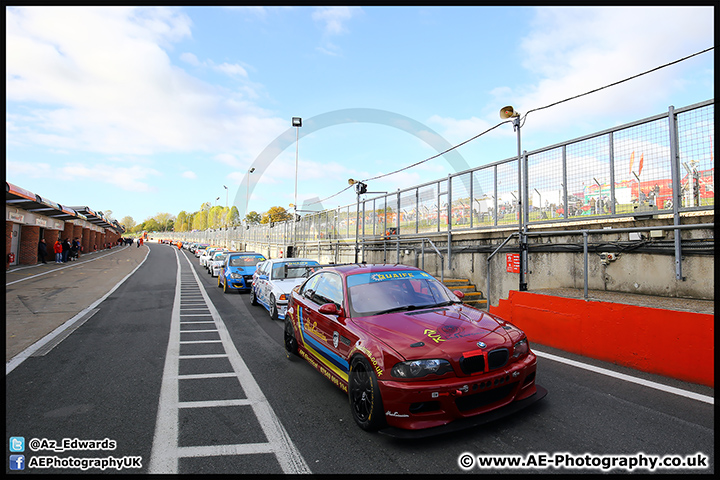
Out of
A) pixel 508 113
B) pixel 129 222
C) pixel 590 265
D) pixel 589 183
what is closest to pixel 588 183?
pixel 589 183

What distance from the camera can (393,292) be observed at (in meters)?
4.54

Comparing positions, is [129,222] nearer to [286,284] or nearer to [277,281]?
[277,281]

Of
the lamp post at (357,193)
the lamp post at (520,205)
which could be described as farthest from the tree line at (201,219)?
the lamp post at (520,205)

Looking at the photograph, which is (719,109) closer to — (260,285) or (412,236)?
(412,236)

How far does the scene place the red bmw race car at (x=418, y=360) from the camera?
307 centimetres

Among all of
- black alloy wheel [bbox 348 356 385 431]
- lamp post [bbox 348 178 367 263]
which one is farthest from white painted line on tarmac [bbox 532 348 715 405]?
lamp post [bbox 348 178 367 263]

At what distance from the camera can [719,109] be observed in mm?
5531

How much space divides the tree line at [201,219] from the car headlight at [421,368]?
291 feet

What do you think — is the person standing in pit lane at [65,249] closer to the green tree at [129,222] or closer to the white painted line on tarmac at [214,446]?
the white painted line on tarmac at [214,446]

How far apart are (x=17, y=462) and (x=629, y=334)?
6630 mm

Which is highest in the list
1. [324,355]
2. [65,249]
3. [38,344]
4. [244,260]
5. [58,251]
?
[65,249]

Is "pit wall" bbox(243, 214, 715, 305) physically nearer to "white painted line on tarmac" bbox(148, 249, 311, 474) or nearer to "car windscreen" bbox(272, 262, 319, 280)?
"car windscreen" bbox(272, 262, 319, 280)

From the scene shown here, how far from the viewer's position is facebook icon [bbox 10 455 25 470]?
9.28 ft

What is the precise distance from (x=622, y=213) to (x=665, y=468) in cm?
533
